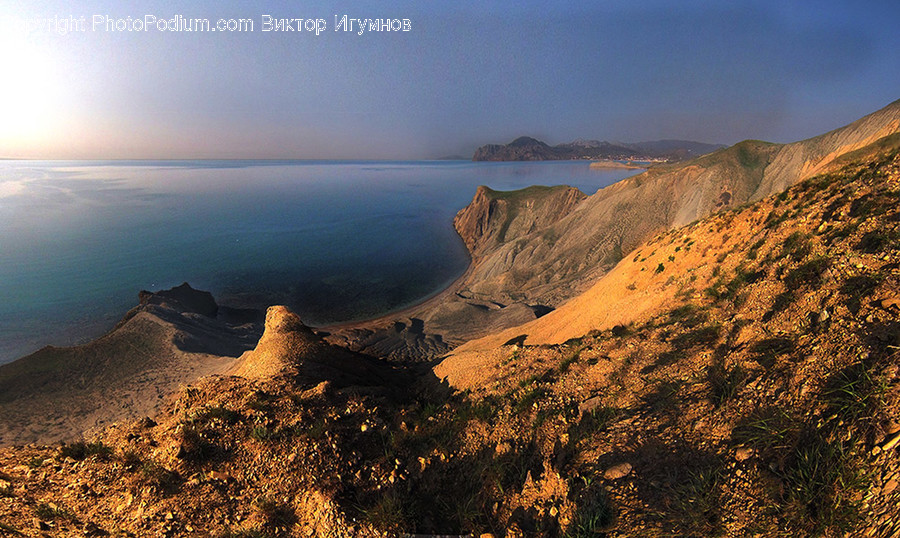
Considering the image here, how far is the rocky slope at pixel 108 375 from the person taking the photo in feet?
53.8

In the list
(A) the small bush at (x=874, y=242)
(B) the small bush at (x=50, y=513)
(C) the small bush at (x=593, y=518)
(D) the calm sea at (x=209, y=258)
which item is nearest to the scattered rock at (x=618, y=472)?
(C) the small bush at (x=593, y=518)

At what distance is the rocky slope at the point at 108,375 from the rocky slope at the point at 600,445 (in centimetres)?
1463

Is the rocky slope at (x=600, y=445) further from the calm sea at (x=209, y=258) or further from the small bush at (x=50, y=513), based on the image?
the calm sea at (x=209, y=258)

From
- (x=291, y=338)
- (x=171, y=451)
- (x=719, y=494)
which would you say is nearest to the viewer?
(x=719, y=494)

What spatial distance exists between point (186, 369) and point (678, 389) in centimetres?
2680

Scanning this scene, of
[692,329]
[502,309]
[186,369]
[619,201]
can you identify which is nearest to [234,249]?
[186,369]

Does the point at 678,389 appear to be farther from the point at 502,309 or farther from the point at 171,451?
the point at 502,309

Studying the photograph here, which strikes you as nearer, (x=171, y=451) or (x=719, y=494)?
(x=719, y=494)

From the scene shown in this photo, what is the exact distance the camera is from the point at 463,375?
38.8 feet

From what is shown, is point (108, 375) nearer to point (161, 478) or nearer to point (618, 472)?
point (161, 478)

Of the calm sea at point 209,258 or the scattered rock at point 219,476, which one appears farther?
the calm sea at point 209,258

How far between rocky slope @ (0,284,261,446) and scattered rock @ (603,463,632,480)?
2188 centimetres

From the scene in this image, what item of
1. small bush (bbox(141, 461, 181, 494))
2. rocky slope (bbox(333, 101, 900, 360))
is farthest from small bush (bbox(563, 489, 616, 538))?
rocky slope (bbox(333, 101, 900, 360))

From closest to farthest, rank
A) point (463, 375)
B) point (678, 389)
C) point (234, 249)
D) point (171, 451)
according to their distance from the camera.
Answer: point (171, 451) < point (678, 389) < point (463, 375) < point (234, 249)
